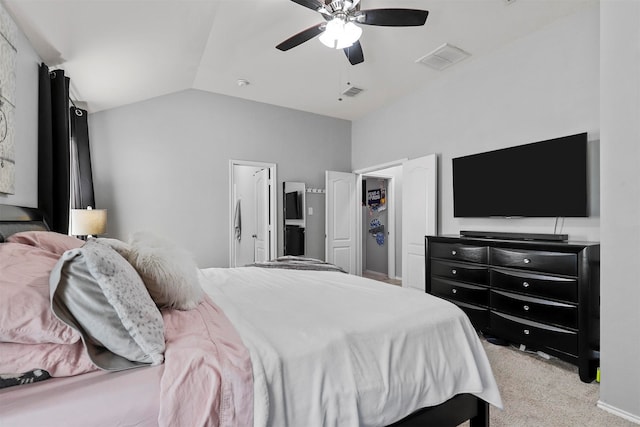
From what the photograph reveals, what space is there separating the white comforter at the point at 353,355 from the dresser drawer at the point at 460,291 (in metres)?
1.52

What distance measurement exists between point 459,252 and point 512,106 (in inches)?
63.8

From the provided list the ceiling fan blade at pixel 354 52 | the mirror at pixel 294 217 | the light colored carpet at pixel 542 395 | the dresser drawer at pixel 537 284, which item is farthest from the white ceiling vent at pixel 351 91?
the light colored carpet at pixel 542 395

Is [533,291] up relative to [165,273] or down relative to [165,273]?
down

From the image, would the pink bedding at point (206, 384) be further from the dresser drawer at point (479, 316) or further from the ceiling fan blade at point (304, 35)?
the dresser drawer at point (479, 316)

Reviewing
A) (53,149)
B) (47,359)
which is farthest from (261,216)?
(47,359)

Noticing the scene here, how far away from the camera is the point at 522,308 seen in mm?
2646

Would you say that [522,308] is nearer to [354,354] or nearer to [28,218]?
[354,354]

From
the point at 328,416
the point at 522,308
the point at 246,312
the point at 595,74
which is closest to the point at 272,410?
the point at 328,416

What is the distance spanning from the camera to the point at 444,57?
347 cm

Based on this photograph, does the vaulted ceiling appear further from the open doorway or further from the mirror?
the open doorway

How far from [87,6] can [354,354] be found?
8.76ft

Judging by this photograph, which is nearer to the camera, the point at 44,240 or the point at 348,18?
the point at 44,240

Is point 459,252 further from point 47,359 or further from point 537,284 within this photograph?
point 47,359

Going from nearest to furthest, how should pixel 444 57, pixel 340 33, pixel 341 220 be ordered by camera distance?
pixel 340 33, pixel 444 57, pixel 341 220
